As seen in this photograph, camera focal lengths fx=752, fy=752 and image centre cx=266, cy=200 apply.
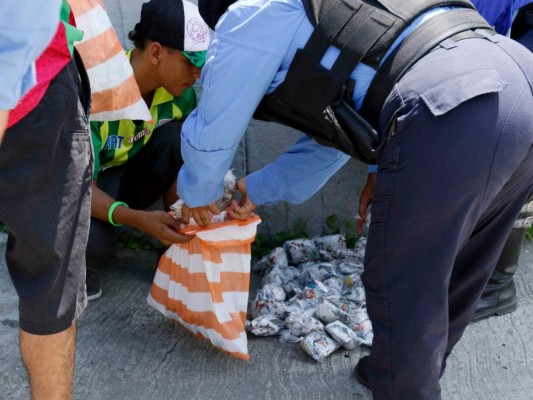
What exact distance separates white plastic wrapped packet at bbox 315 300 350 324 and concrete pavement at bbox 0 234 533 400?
142mm

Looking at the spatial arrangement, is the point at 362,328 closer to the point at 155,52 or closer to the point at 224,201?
the point at 224,201

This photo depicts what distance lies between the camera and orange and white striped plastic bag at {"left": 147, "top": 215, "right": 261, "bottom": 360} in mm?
2756

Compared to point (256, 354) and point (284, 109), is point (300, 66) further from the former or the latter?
point (256, 354)

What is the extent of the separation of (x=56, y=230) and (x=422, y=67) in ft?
3.42

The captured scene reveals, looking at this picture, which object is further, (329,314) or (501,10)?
(329,314)

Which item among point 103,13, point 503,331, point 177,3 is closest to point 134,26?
point 177,3

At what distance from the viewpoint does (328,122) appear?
2051mm

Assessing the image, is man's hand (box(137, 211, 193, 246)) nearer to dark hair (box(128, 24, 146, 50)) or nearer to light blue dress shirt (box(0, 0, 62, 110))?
dark hair (box(128, 24, 146, 50))

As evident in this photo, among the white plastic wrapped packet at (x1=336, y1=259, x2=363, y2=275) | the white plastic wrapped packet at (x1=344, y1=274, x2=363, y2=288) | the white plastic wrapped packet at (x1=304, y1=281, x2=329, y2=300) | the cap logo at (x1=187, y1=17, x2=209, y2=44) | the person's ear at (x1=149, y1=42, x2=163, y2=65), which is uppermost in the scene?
the cap logo at (x1=187, y1=17, x2=209, y2=44)

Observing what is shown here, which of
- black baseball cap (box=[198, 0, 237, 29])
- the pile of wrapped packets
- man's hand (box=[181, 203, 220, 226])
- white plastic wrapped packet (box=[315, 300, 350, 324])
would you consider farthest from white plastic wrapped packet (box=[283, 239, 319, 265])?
black baseball cap (box=[198, 0, 237, 29])

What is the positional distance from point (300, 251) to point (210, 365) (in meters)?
0.86

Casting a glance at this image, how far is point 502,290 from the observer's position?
10.6 feet

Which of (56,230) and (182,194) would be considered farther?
(182,194)

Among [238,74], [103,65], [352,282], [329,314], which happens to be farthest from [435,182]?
[352,282]
